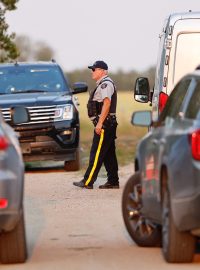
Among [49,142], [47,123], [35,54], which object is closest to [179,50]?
[49,142]

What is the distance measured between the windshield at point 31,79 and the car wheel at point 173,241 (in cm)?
1248

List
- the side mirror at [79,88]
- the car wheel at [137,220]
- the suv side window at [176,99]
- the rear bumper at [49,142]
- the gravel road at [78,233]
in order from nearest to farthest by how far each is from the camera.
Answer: the gravel road at [78,233] → the suv side window at [176,99] → the car wheel at [137,220] → the rear bumper at [49,142] → the side mirror at [79,88]

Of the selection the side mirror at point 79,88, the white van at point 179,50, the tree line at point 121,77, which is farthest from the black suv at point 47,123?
the tree line at point 121,77

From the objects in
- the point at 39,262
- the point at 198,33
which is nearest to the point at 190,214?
the point at 39,262

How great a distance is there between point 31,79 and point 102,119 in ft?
17.8

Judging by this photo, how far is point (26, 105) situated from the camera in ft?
74.3

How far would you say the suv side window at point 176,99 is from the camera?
11797 mm

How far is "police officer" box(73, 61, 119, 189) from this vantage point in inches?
729

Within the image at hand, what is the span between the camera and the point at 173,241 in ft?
35.4

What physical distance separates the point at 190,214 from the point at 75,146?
12257mm

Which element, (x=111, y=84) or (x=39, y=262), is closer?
(x=39, y=262)

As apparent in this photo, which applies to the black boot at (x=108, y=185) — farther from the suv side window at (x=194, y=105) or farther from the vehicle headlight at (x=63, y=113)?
the suv side window at (x=194, y=105)

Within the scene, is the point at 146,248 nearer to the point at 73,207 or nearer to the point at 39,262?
the point at 39,262

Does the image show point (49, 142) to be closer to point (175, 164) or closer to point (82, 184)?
point (82, 184)
